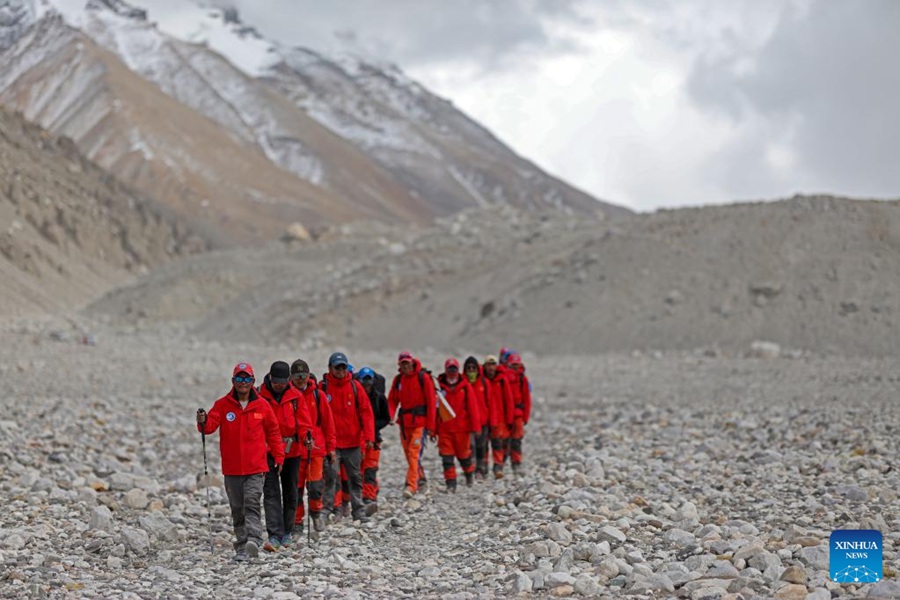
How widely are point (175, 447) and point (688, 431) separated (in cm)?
791

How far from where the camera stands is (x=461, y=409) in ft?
42.7

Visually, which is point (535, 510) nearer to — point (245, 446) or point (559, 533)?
point (559, 533)

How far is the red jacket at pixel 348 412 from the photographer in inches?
427

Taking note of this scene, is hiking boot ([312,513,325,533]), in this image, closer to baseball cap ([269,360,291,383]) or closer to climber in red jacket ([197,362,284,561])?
climber in red jacket ([197,362,284,561])

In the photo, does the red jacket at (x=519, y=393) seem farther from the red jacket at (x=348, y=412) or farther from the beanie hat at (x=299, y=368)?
the beanie hat at (x=299, y=368)

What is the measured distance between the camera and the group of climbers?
8.94m

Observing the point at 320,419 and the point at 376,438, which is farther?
the point at 376,438

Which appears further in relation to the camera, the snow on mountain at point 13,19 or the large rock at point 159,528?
the snow on mountain at point 13,19

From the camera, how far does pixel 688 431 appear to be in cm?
1653

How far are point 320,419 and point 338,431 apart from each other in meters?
0.72

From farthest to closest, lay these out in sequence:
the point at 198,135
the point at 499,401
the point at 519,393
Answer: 1. the point at 198,135
2. the point at 519,393
3. the point at 499,401

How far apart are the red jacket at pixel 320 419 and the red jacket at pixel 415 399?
2.17m

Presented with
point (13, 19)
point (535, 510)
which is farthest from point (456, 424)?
point (13, 19)

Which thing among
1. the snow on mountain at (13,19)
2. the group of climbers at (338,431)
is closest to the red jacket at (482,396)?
the group of climbers at (338,431)
